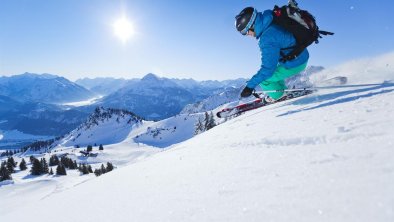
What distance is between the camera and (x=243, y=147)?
5090 millimetres

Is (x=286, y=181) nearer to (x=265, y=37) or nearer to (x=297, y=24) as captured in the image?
(x=265, y=37)

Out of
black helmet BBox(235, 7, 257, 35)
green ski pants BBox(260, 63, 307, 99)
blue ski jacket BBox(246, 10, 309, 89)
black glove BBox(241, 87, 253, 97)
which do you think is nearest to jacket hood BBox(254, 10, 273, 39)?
blue ski jacket BBox(246, 10, 309, 89)

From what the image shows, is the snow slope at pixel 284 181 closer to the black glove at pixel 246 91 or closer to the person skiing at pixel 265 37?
the person skiing at pixel 265 37

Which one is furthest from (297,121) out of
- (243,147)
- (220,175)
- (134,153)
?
(134,153)

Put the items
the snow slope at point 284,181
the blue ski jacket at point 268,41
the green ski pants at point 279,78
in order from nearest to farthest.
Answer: the snow slope at point 284,181 < the blue ski jacket at point 268,41 < the green ski pants at point 279,78

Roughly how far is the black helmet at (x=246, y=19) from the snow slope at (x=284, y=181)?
387 centimetres

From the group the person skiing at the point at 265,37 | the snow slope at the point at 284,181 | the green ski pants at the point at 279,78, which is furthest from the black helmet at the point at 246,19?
the snow slope at the point at 284,181

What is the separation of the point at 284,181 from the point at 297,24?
6.86 metres

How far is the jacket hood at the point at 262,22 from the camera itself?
8.42 metres

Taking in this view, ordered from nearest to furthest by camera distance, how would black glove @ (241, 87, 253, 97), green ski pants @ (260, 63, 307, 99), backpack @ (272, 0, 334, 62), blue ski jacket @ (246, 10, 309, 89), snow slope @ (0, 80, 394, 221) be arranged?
1. snow slope @ (0, 80, 394, 221)
2. blue ski jacket @ (246, 10, 309, 89)
3. backpack @ (272, 0, 334, 62)
4. black glove @ (241, 87, 253, 97)
5. green ski pants @ (260, 63, 307, 99)

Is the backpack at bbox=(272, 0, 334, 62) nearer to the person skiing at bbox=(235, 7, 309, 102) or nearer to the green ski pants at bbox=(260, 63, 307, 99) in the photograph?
the person skiing at bbox=(235, 7, 309, 102)

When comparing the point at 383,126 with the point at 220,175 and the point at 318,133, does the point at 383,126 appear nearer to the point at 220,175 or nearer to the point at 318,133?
the point at 318,133

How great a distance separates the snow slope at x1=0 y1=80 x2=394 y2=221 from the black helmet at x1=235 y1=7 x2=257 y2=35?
152 inches

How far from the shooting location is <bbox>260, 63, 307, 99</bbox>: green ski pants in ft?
33.0
